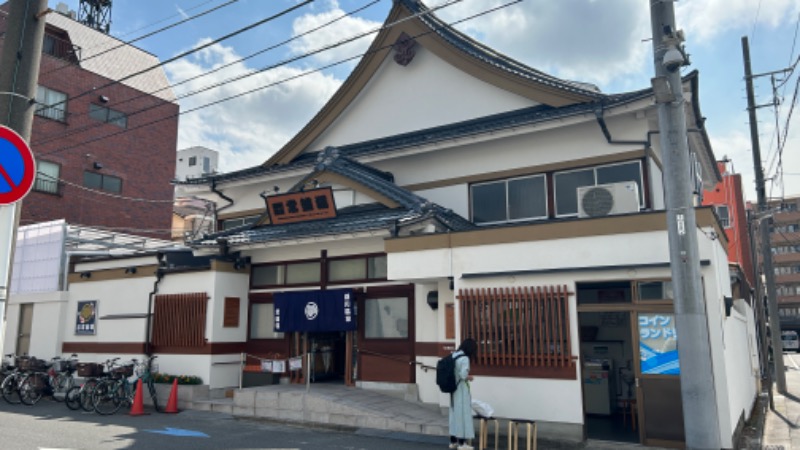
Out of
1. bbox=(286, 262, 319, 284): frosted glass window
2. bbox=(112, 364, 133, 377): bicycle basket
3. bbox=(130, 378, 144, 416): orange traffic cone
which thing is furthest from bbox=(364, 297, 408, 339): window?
bbox=(112, 364, 133, 377): bicycle basket

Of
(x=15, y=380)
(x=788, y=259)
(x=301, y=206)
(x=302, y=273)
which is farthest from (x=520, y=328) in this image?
(x=788, y=259)

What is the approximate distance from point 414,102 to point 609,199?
270 inches

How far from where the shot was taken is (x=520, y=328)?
1028 centimetres

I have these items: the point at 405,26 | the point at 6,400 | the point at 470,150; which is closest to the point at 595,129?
the point at 470,150

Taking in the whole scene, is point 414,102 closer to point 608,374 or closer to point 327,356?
point 327,356

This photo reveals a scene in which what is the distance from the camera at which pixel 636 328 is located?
9.51 m

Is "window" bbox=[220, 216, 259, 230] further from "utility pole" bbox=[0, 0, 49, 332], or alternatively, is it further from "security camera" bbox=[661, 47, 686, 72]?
"security camera" bbox=[661, 47, 686, 72]

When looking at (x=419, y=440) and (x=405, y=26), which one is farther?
(x=405, y=26)

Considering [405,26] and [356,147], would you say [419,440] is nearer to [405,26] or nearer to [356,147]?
[356,147]

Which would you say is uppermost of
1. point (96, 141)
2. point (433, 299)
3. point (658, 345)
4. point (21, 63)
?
point (96, 141)

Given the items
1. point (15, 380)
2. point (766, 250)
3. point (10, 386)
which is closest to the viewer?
point (15, 380)

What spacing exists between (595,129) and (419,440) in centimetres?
786

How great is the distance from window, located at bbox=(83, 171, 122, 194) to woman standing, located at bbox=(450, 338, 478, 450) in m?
25.8

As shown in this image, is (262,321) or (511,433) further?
(262,321)
